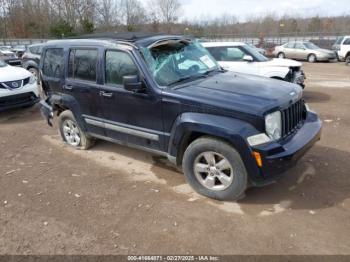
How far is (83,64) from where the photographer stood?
5.12 metres

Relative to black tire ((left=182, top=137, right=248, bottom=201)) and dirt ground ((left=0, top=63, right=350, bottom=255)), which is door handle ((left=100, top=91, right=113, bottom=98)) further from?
black tire ((left=182, top=137, right=248, bottom=201))

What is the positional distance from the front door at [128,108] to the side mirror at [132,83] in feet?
0.24

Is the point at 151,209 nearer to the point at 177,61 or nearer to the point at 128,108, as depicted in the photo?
the point at 128,108

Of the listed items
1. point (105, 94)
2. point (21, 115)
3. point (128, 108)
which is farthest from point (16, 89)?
point (128, 108)

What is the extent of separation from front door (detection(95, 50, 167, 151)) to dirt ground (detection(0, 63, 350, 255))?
24.4 inches

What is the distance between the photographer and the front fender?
11.6 feet

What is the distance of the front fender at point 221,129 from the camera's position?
3.54m

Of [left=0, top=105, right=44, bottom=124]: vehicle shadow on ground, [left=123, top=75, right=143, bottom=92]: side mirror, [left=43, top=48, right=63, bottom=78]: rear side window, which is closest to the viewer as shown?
[left=123, top=75, right=143, bottom=92]: side mirror

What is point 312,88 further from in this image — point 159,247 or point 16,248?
point 16,248

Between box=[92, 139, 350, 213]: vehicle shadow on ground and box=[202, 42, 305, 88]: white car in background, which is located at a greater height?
box=[202, 42, 305, 88]: white car in background

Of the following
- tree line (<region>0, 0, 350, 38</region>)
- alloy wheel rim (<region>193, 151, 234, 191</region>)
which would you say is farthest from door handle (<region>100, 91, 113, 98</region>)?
tree line (<region>0, 0, 350, 38</region>)

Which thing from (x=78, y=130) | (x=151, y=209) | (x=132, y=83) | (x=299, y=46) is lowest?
(x=151, y=209)

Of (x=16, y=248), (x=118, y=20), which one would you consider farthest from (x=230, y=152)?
(x=118, y=20)

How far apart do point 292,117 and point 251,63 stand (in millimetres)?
5446
